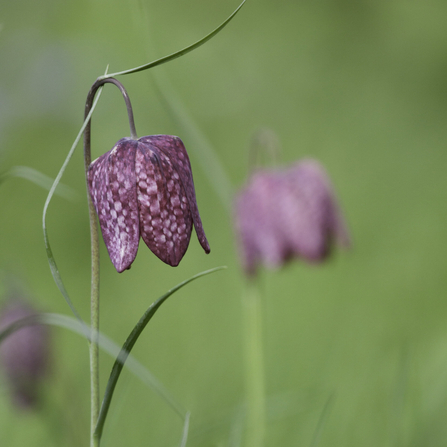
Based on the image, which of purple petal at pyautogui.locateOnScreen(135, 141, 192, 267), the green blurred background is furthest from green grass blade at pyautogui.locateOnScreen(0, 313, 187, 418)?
the green blurred background

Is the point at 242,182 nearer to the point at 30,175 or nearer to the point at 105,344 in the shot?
the point at 30,175

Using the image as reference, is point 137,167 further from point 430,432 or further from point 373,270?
point 373,270

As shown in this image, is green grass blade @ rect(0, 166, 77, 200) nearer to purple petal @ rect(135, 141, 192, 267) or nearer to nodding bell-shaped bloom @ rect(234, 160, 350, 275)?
purple petal @ rect(135, 141, 192, 267)

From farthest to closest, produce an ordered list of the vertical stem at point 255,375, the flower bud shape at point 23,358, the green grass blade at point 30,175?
the flower bud shape at point 23,358
the vertical stem at point 255,375
the green grass blade at point 30,175

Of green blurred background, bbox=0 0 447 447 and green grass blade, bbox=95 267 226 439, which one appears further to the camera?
green blurred background, bbox=0 0 447 447

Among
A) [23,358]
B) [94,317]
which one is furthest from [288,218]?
[94,317]

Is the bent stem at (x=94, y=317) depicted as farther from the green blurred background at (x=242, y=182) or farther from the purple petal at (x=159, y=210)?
the green blurred background at (x=242, y=182)

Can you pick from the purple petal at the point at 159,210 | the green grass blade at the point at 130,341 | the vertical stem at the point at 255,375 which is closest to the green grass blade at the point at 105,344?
the green grass blade at the point at 130,341
